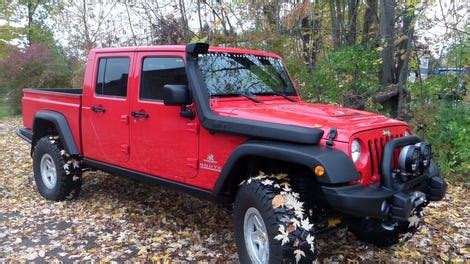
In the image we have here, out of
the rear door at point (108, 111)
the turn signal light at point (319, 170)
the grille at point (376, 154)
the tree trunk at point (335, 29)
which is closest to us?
the turn signal light at point (319, 170)

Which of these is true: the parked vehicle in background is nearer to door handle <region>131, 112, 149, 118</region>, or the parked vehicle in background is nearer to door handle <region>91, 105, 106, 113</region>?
door handle <region>131, 112, 149, 118</region>

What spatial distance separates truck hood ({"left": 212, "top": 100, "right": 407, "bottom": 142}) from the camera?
331 centimetres

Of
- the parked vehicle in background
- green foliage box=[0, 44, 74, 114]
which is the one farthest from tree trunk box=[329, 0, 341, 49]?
green foliage box=[0, 44, 74, 114]

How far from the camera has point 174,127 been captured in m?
4.23

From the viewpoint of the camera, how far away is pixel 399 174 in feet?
10.5

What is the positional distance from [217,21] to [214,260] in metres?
6.16

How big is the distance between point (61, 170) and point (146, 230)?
5.13ft

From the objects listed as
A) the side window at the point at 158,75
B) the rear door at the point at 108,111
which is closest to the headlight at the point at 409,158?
the side window at the point at 158,75

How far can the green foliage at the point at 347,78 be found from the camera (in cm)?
828

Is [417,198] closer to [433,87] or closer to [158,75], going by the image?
[158,75]

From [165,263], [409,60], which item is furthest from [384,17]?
[165,263]

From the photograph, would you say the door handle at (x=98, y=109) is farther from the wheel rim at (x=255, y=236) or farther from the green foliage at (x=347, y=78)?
the green foliage at (x=347, y=78)

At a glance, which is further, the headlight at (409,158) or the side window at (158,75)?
the side window at (158,75)

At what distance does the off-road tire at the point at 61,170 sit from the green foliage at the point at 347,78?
15.2 ft
